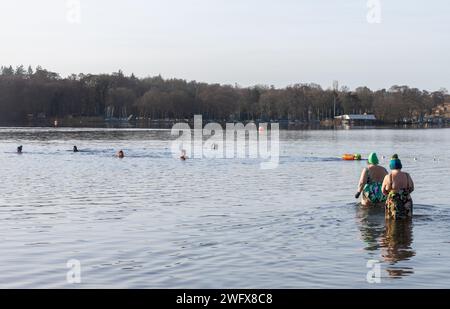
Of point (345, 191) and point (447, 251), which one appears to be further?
point (345, 191)

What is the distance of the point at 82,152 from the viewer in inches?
2638

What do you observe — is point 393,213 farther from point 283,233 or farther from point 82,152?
point 82,152

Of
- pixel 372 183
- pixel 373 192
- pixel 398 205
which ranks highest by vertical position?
pixel 372 183

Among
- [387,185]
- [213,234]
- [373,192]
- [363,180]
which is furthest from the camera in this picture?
[373,192]

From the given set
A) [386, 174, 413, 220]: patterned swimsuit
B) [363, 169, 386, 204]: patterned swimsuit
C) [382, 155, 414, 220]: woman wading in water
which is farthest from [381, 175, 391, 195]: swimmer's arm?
[363, 169, 386, 204]: patterned swimsuit

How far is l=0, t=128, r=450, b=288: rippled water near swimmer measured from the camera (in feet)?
50.7

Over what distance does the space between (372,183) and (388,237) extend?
4673 mm

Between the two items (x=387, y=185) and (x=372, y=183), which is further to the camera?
(x=372, y=183)

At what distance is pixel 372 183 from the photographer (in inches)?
965

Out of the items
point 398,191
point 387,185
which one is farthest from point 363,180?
point 398,191

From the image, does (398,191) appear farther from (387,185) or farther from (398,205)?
(398,205)

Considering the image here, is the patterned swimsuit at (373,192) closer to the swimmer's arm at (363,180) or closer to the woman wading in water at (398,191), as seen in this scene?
the swimmer's arm at (363,180)
